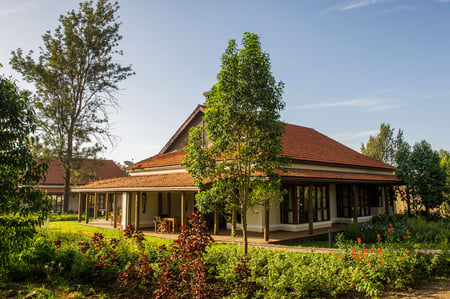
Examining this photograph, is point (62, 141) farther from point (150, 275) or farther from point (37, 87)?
point (150, 275)

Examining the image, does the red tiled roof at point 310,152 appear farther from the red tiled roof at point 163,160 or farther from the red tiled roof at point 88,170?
the red tiled roof at point 88,170

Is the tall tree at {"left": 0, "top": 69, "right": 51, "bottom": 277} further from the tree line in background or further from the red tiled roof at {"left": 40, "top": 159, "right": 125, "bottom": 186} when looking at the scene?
the red tiled roof at {"left": 40, "top": 159, "right": 125, "bottom": 186}

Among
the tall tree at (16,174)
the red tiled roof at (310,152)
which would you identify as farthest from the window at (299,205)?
the tall tree at (16,174)

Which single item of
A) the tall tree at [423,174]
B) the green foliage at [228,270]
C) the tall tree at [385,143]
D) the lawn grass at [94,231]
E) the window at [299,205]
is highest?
the tall tree at [385,143]

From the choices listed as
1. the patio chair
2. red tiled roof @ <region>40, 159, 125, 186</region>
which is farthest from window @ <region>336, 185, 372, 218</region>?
red tiled roof @ <region>40, 159, 125, 186</region>

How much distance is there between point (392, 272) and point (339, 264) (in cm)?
111

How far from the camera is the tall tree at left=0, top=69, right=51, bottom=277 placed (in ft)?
17.8

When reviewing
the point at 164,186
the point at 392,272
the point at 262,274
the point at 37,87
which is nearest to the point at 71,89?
the point at 37,87

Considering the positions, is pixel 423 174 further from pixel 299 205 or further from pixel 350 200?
pixel 299 205

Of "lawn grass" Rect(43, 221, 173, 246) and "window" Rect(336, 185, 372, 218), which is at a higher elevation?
"window" Rect(336, 185, 372, 218)

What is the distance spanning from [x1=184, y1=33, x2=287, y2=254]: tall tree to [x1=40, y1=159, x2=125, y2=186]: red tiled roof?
25.7m

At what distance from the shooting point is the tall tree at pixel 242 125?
819cm

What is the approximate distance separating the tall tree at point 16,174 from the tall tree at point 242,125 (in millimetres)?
3883

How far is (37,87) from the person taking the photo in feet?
96.6
